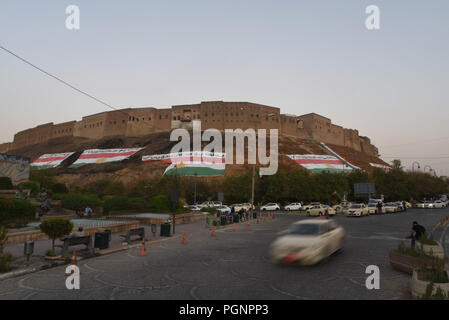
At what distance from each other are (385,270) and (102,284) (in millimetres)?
A: 8867

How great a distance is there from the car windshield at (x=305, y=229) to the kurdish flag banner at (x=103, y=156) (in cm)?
10607

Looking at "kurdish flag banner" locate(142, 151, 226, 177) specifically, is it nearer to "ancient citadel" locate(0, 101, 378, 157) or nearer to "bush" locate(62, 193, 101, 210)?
"ancient citadel" locate(0, 101, 378, 157)

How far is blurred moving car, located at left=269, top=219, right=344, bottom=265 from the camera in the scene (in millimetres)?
10367

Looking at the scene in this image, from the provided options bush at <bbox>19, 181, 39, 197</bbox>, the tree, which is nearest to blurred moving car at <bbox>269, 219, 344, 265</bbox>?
the tree

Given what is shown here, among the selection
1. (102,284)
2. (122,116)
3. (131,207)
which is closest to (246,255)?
(102,284)

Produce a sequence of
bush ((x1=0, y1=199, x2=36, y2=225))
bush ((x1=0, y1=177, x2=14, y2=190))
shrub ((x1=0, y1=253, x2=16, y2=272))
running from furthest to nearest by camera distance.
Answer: bush ((x1=0, y1=177, x2=14, y2=190)), bush ((x1=0, y1=199, x2=36, y2=225)), shrub ((x1=0, y1=253, x2=16, y2=272))

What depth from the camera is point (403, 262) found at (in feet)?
32.0

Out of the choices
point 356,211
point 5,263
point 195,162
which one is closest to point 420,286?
point 5,263

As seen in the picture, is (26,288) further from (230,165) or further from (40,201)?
(230,165)

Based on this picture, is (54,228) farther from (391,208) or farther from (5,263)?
(391,208)

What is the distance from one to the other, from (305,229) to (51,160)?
136m

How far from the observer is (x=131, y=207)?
110 ft

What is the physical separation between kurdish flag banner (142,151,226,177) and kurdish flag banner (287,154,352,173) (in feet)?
88.6

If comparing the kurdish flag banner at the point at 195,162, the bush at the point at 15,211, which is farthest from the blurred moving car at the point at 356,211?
the kurdish flag banner at the point at 195,162
